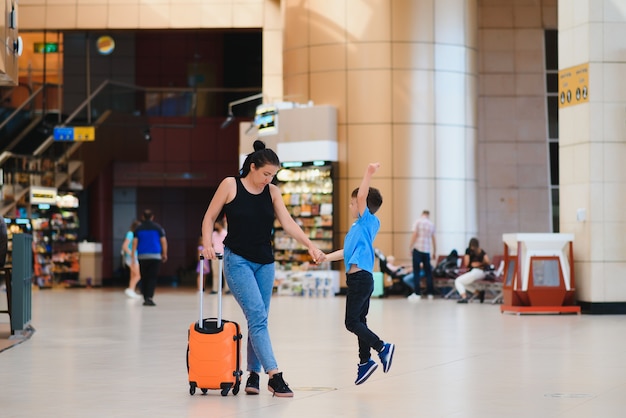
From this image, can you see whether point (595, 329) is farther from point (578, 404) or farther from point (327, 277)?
point (327, 277)

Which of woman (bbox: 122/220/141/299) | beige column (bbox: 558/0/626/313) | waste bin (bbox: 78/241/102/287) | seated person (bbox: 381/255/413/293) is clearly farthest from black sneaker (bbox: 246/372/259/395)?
waste bin (bbox: 78/241/102/287)

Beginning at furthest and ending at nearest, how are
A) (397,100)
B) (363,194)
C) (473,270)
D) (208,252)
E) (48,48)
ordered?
(48,48) → (397,100) → (473,270) → (363,194) → (208,252)

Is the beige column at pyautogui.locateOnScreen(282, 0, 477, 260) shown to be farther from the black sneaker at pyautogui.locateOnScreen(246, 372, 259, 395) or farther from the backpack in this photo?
the black sneaker at pyautogui.locateOnScreen(246, 372, 259, 395)

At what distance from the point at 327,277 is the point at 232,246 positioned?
18.8 meters

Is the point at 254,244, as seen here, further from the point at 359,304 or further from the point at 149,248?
the point at 149,248

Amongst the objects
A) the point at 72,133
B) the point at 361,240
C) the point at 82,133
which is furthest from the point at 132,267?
the point at 361,240

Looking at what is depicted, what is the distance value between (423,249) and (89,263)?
530 inches

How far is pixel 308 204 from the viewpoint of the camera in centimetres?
2773

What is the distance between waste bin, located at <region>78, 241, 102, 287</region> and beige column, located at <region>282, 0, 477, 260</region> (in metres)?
10.4

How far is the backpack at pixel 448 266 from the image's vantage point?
25.7 meters

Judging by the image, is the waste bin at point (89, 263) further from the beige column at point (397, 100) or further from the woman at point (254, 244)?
the woman at point (254, 244)

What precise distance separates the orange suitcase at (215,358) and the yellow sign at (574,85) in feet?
39.1

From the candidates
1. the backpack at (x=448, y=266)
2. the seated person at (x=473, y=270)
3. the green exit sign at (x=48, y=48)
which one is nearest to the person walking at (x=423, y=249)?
the backpack at (x=448, y=266)

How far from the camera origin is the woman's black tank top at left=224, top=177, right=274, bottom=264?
8.37 m
